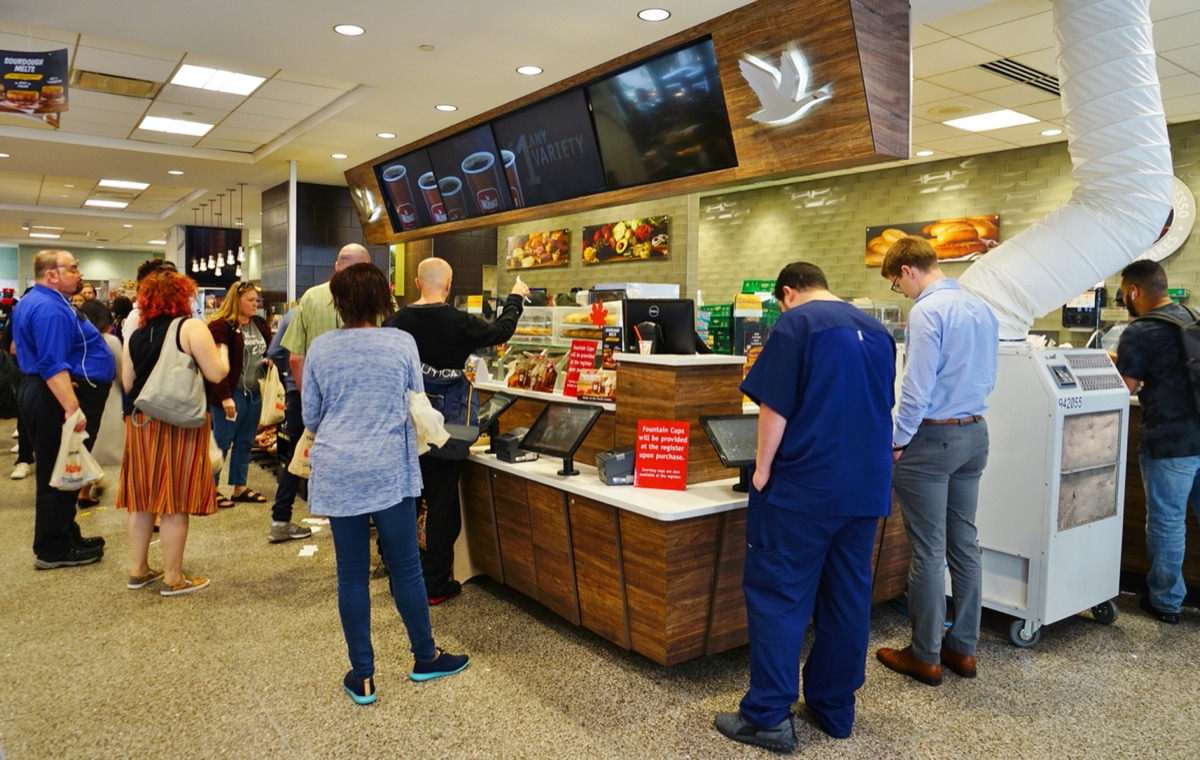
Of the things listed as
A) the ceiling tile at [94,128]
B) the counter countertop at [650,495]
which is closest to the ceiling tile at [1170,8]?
the counter countertop at [650,495]

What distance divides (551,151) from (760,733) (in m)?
4.04

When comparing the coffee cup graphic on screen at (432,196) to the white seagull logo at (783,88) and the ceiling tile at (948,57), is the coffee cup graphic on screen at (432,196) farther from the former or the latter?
the ceiling tile at (948,57)

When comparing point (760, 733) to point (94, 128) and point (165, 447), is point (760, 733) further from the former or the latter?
point (94, 128)

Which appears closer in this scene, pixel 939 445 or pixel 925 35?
pixel 939 445

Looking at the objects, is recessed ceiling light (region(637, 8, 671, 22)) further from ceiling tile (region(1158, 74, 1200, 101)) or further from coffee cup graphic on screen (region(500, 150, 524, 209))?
ceiling tile (region(1158, 74, 1200, 101))

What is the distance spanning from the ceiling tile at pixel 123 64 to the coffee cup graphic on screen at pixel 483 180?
2142 millimetres

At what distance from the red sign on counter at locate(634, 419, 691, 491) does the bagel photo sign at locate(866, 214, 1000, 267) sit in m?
5.71

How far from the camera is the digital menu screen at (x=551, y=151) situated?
5.15 meters

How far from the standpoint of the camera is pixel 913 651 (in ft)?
10.4

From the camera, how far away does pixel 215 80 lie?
224 inches

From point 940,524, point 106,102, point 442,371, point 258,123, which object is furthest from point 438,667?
point 106,102

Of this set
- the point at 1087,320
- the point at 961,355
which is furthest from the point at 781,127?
the point at 1087,320

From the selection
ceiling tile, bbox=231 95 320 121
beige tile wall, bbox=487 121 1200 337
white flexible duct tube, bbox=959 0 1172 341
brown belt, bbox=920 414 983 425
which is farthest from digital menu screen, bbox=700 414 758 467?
ceiling tile, bbox=231 95 320 121

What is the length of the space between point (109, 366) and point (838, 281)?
24.7 feet
